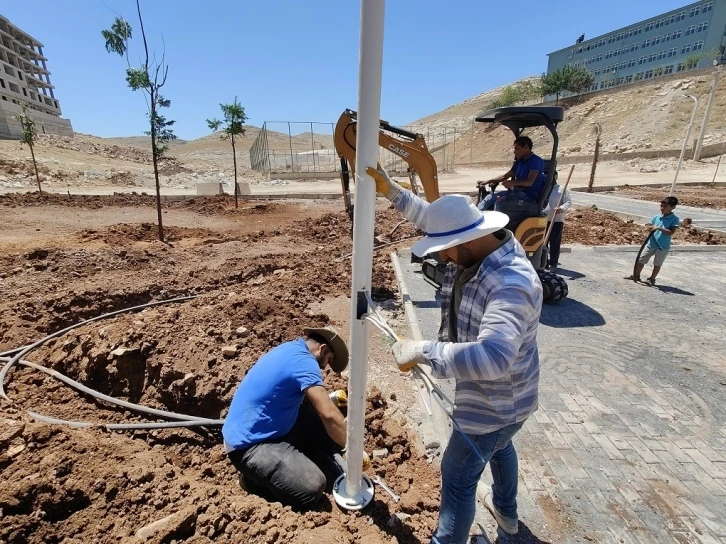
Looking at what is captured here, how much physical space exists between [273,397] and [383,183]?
1.65 metres

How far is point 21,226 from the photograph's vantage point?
12727 millimetres

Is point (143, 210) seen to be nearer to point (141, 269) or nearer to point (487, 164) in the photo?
point (141, 269)

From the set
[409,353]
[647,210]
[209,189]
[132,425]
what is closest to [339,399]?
[409,353]

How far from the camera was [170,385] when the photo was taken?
427cm

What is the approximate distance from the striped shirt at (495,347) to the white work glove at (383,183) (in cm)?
60

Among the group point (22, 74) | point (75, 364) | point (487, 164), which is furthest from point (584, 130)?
point (22, 74)

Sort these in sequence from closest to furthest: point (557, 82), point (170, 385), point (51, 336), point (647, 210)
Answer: point (170, 385) < point (51, 336) < point (647, 210) < point (557, 82)

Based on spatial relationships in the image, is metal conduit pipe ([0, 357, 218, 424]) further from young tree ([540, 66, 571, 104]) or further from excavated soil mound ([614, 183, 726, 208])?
young tree ([540, 66, 571, 104])

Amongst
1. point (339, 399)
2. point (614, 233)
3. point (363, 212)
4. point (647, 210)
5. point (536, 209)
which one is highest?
point (363, 212)

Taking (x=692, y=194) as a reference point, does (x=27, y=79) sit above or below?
above

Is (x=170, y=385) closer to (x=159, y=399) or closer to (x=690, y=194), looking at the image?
(x=159, y=399)

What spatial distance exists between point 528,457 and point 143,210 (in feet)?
60.0

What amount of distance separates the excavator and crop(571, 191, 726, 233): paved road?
8.14 m

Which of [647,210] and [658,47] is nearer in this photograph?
[647,210]
